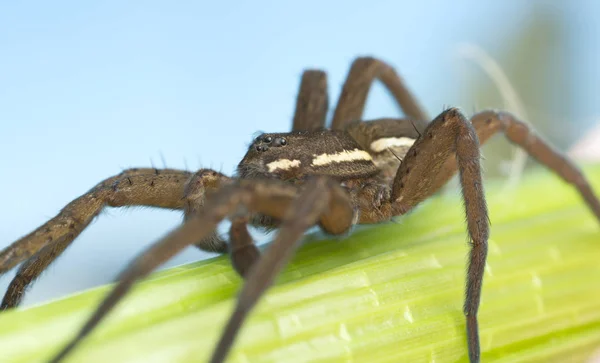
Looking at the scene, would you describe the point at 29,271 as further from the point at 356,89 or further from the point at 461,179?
the point at 356,89

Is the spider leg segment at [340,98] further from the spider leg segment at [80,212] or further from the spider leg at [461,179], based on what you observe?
the spider leg segment at [80,212]

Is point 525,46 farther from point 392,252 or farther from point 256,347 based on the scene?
point 256,347

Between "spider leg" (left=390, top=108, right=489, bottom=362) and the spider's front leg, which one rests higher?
the spider's front leg

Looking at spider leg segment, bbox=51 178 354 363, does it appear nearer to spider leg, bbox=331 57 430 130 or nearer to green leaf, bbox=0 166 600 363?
green leaf, bbox=0 166 600 363

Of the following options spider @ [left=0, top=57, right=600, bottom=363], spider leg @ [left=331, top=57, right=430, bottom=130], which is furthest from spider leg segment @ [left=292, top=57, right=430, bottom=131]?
spider @ [left=0, top=57, right=600, bottom=363]

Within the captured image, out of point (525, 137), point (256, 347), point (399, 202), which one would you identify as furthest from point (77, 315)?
point (525, 137)

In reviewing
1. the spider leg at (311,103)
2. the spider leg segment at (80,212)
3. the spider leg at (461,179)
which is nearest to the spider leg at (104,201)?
the spider leg segment at (80,212)

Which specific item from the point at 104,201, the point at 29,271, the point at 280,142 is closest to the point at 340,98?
the point at 280,142

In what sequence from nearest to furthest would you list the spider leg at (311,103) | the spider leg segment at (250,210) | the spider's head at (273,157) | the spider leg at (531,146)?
the spider leg segment at (250,210) < the spider's head at (273,157) < the spider leg at (531,146) < the spider leg at (311,103)
